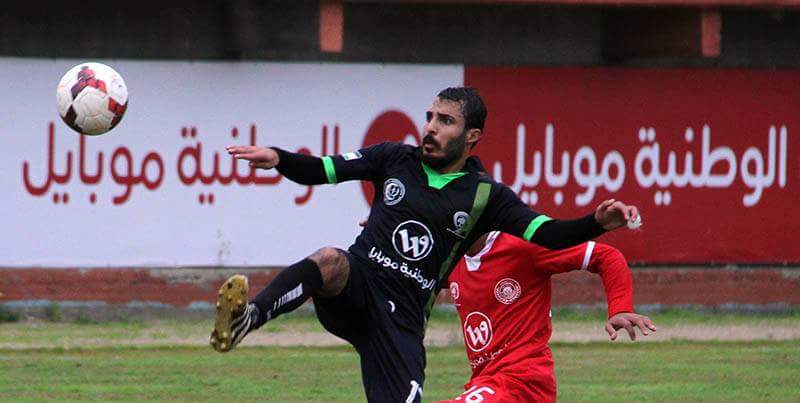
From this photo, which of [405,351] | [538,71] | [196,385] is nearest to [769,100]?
[538,71]

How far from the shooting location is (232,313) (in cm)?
671

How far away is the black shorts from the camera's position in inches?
294

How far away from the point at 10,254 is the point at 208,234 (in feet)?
6.82

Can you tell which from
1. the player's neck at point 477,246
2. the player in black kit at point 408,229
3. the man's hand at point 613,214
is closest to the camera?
the man's hand at point 613,214

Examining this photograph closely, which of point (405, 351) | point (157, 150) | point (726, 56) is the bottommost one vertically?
point (405, 351)

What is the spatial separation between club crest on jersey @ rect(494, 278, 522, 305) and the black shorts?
0.56 metres

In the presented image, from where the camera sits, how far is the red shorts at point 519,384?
7555 millimetres

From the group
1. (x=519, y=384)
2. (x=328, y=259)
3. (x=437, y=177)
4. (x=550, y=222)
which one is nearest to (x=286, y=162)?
(x=328, y=259)

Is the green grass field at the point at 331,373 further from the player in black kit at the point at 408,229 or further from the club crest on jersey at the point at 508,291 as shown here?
the player in black kit at the point at 408,229

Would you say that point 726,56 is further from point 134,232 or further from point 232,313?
point 232,313

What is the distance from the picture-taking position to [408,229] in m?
7.61

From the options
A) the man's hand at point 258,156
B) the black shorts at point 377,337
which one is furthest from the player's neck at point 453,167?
the man's hand at point 258,156

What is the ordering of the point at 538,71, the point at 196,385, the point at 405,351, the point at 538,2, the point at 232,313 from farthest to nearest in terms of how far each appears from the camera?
the point at 538,71
the point at 538,2
the point at 196,385
the point at 405,351
the point at 232,313

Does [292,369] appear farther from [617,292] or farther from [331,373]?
[617,292]
